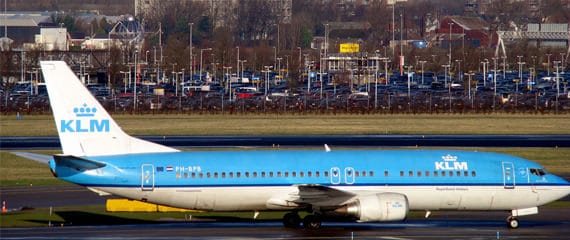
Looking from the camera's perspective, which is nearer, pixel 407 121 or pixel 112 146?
pixel 112 146

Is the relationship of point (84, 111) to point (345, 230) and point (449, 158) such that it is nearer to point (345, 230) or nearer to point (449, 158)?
point (345, 230)

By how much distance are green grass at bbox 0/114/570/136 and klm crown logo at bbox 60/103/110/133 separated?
162 ft

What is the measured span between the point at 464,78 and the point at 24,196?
141 meters

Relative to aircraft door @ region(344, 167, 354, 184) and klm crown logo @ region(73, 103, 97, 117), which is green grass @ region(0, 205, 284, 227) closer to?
klm crown logo @ region(73, 103, 97, 117)

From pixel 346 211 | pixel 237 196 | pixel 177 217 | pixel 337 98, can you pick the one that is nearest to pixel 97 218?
pixel 177 217

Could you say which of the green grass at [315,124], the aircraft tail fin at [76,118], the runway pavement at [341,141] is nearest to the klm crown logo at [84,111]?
the aircraft tail fin at [76,118]

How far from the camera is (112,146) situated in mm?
45438

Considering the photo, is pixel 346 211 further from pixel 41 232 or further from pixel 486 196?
pixel 41 232

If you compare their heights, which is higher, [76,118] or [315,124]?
[76,118]

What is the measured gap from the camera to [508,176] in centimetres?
4662

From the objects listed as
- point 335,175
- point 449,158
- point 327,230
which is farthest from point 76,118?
point 449,158

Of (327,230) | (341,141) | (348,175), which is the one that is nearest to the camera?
(348,175)

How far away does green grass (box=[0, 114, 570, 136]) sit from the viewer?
9725 centimetres

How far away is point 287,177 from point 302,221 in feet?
7.20
